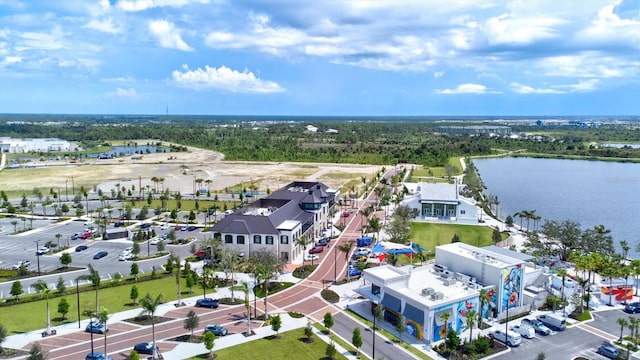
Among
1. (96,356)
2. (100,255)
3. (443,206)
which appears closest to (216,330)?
(96,356)

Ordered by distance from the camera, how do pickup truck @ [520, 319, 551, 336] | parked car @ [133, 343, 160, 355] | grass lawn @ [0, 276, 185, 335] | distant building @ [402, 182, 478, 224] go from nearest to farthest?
parked car @ [133, 343, 160, 355] → pickup truck @ [520, 319, 551, 336] → grass lawn @ [0, 276, 185, 335] → distant building @ [402, 182, 478, 224]

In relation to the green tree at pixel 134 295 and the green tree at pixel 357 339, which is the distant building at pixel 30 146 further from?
the green tree at pixel 357 339

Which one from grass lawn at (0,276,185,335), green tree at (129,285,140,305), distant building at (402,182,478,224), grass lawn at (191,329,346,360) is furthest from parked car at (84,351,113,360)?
distant building at (402,182,478,224)

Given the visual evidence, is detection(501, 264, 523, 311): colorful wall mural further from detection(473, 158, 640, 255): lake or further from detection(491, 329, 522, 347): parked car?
detection(473, 158, 640, 255): lake

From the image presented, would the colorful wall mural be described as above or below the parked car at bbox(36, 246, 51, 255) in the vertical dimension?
above

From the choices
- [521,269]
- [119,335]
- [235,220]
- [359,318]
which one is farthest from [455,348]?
[235,220]

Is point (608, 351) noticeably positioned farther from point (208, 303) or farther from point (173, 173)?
point (173, 173)

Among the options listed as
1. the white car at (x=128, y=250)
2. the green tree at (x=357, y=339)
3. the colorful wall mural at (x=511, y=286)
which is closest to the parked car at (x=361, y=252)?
the colorful wall mural at (x=511, y=286)
